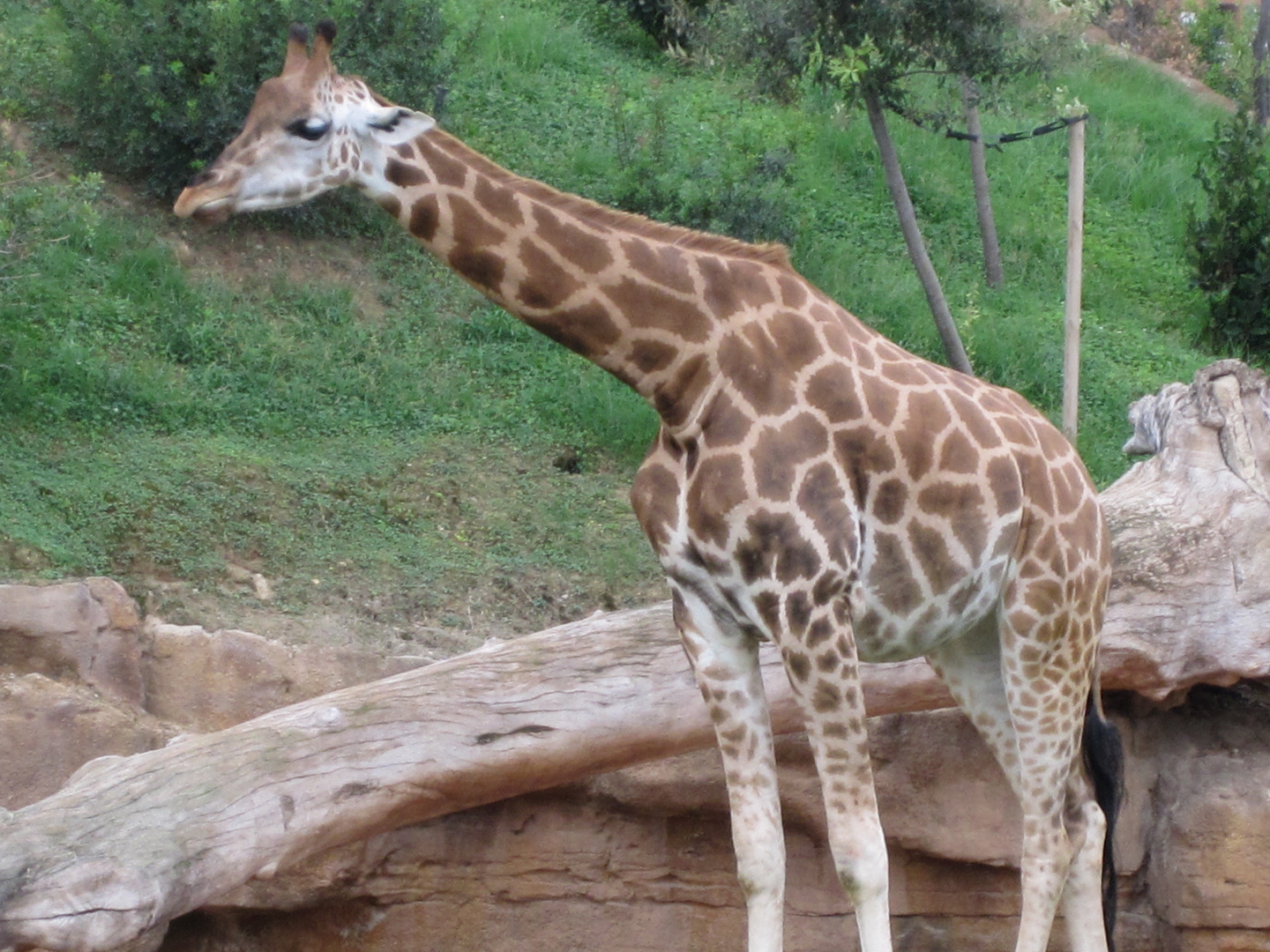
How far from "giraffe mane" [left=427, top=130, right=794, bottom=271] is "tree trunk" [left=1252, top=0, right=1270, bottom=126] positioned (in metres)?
9.53

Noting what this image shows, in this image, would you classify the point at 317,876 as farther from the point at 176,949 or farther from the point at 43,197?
the point at 43,197

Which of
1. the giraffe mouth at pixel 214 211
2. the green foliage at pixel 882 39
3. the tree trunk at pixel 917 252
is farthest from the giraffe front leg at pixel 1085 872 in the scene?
the green foliage at pixel 882 39

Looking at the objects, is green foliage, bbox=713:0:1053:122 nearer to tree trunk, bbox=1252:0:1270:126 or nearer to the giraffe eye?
tree trunk, bbox=1252:0:1270:126

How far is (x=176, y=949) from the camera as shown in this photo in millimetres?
5051

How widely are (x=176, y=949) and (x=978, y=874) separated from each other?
3.04m

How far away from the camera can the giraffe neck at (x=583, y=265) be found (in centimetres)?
378

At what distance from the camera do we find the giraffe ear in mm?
3709

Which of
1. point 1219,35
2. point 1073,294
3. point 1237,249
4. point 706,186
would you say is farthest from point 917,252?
point 1219,35

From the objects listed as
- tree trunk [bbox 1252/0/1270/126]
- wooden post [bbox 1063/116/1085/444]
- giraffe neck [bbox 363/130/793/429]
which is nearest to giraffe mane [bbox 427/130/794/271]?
giraffe neck [bbox 363/130/793/429]

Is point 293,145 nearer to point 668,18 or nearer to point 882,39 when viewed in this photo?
point 882,39


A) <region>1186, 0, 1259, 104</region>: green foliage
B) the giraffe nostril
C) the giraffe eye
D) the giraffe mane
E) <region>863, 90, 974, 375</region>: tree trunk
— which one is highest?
<region>1186, 0, 1259, 104</region>: green foliage

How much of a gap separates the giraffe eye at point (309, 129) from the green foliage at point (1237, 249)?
339 inches

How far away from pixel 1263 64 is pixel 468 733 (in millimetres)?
10330

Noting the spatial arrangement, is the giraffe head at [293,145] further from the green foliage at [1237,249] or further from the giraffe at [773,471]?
the green foliage at [1237,249]
